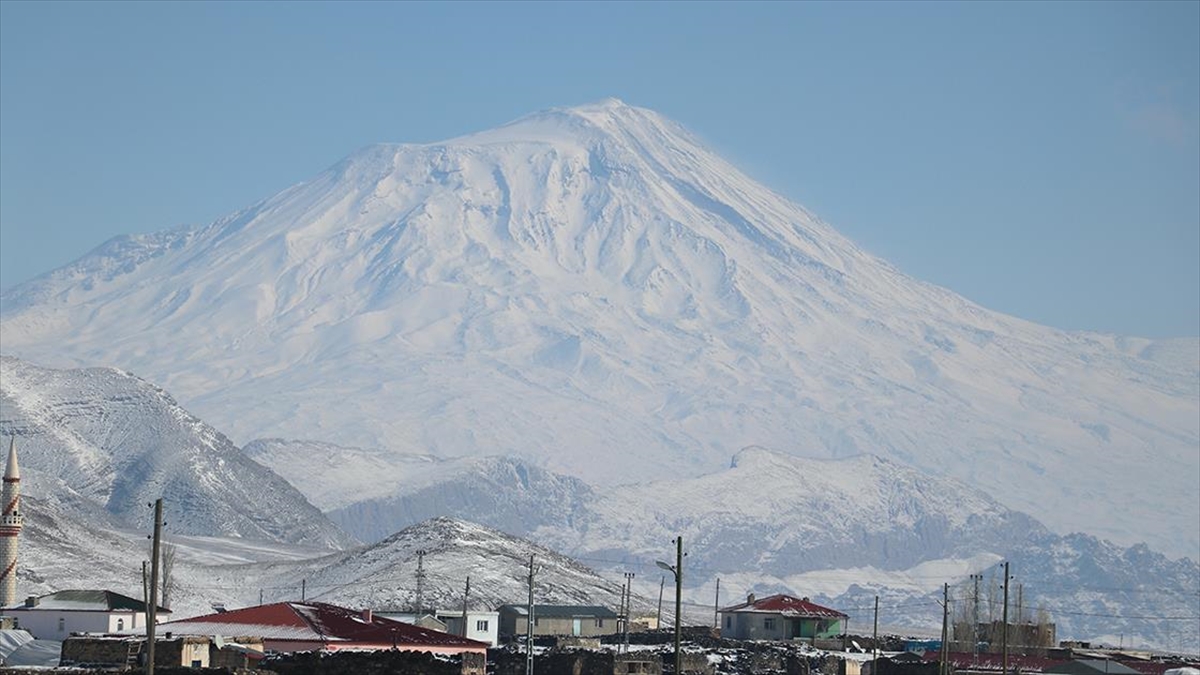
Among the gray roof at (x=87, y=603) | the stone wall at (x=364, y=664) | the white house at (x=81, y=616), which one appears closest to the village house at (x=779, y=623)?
the gray roof at (x=87, y=603)

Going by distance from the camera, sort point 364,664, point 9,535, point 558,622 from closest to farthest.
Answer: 1. point 364,664
2. point 9,535
3. point 558,622

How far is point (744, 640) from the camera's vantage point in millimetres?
171000

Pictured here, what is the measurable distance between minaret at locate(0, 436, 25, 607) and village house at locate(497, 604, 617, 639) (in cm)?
3704

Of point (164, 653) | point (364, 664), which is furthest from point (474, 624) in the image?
point (364, 664)

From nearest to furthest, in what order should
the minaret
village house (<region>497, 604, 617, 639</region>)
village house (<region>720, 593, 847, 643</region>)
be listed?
the minaret
village house (<region>720, 593, 847, 643</region>)
village house (<region>497, 604, 617, 639</region>)

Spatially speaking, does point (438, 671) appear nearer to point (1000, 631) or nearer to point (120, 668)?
point (120, 668)

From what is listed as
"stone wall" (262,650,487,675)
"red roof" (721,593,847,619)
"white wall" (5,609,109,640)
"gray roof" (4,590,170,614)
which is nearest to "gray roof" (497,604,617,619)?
"red roof" (721,593,847,619)

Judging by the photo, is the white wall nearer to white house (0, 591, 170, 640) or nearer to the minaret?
white house (0, 591, 170, 640)

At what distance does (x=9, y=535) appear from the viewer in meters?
154

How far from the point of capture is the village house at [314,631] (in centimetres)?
10412

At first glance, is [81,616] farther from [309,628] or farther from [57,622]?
[309,628]

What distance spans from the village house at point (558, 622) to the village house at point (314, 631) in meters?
61.8

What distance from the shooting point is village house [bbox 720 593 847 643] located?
173750 millimetres

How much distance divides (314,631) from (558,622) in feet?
245
